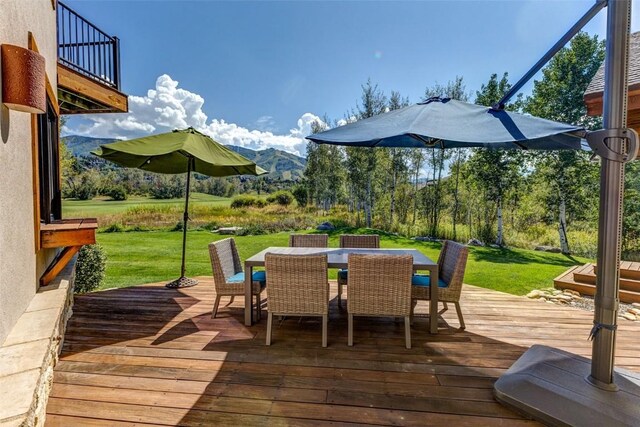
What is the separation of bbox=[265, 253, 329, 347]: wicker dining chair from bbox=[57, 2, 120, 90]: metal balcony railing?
15.4 feet

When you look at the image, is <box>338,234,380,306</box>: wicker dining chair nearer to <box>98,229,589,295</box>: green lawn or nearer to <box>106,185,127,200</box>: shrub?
<box>98,229,589,295</box>: green lawn

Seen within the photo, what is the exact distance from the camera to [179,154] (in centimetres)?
484

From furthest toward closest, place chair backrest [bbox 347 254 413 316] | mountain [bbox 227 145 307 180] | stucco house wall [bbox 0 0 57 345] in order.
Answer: mountain [bbox 227 145 307 180] → chair backrest [bbox 347 254 413 316] → stucco house wall [bbox 0 0 57 345]

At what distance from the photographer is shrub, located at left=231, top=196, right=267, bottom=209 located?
19562 mm

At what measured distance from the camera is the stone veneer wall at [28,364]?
53.1 inches

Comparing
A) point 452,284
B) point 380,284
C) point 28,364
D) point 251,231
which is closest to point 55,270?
point 28,364

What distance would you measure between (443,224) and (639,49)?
7.99 m

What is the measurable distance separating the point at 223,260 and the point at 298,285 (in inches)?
46.1

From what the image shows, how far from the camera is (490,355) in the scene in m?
2.88

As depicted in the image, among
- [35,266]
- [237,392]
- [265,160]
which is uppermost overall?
[265,160]


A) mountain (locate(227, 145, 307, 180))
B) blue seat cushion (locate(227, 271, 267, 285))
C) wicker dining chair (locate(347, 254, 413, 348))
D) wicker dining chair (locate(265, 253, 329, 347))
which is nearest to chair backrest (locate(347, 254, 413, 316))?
wicker dining chair (locate(347, 254, 413, 348))

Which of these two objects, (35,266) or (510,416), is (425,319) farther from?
(35,266)

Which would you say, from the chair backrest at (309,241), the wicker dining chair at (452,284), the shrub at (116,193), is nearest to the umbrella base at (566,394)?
the wicker dining chair at (452,284)

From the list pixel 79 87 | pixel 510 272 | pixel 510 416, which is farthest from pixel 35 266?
pixel 510 272
